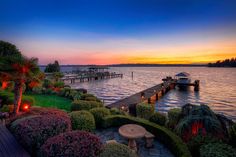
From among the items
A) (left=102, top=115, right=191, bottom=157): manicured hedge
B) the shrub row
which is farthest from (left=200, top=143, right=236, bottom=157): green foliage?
the shrub row

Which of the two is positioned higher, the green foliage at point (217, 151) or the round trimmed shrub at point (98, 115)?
the green foliage at point (217, 151)

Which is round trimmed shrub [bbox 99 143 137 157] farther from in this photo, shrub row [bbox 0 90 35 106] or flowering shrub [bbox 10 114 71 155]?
shrub row [bbox 0 90 35 106]

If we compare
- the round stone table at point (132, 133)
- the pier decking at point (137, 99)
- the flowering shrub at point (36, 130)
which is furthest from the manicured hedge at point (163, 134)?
the pier decking at point (137, 99)

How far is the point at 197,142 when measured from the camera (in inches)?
207

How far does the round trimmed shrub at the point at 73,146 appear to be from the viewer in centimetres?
322

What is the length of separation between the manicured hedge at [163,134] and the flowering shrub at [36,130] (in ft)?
13.7

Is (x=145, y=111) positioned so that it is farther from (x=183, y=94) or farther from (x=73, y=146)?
(x=183, y=94)

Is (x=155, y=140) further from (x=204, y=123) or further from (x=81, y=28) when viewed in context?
(x=81, y=28)

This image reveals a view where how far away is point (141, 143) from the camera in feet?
22.5

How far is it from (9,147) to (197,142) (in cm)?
617

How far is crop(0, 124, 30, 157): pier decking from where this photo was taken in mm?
3795

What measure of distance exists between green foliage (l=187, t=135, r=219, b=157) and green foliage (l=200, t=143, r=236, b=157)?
41cm

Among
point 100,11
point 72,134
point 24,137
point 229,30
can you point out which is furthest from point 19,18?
point 229,30

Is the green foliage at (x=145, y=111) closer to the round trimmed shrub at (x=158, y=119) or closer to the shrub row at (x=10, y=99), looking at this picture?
the round trimmed shrub at (x=158, y=119)
